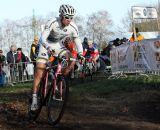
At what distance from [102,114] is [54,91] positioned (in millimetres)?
1331

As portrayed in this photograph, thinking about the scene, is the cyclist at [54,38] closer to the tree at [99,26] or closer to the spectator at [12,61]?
the spectator at [12,61]

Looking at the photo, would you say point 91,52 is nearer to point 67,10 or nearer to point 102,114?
point 102,114

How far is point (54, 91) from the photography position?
271 inches

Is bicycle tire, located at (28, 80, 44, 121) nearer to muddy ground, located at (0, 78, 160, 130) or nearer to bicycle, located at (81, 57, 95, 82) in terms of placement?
muddy ground, located at (0, 78, 160, 130)

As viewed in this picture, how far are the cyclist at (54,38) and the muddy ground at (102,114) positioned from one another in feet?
1.90

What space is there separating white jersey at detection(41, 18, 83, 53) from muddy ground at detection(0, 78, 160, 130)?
1323mm

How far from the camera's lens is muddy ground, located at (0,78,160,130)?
6.63 meters

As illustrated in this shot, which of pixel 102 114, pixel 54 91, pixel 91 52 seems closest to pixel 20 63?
pixel 91 52

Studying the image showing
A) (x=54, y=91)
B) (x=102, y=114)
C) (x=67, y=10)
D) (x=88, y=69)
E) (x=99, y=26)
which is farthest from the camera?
(x=99, y=26)

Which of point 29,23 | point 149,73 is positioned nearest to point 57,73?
point 149,73

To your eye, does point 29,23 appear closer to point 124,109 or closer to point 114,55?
point 114,55

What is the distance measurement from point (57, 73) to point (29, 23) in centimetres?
5056

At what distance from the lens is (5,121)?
7246 mm

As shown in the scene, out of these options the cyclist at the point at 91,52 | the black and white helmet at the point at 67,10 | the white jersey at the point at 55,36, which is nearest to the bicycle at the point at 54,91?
the white jersey at the point at 55,36
